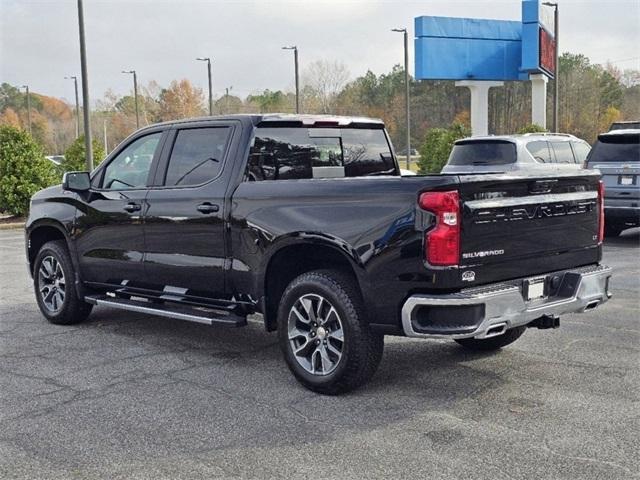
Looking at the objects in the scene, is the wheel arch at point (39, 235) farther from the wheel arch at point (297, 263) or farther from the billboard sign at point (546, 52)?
the billboard sign at point (546, 52)

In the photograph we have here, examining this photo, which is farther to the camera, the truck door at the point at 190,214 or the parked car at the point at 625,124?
the parked car at the point at 625,124

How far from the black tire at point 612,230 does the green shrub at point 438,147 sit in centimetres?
1129

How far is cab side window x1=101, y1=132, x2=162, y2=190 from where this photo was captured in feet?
22.3

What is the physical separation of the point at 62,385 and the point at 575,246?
12.5ft

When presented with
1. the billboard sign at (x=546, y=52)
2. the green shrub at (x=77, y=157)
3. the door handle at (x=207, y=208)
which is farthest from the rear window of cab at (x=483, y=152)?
the billboard sign at (x=546, y=52)

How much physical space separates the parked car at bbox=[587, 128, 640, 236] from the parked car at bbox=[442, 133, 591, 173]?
628mm

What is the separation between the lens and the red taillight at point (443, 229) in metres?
4.60

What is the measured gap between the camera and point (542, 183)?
5.16m

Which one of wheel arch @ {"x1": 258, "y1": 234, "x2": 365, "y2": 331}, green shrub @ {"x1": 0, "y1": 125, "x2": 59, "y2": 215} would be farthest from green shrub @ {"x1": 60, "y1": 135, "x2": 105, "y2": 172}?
wheel arch @ {"x1": 258, "y1": 234, "x2": 365, "y2": 331}

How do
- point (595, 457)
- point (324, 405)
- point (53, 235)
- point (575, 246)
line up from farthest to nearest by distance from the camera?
point (53, 235)
point (575, 246)
point (324, 405)
point (595, 457)

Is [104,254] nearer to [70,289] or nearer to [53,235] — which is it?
[70,289]

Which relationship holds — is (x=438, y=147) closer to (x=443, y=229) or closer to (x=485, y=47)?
(x=485, y=47)

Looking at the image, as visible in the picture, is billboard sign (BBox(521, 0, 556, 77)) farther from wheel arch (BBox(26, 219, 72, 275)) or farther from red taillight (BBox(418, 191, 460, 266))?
red taillight (BBox(418, 191, 460, 266))

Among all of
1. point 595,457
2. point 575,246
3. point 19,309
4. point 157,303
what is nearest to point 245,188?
point 157,303
